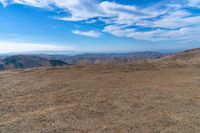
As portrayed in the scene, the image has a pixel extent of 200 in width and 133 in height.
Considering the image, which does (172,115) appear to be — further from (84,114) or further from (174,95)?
(84,114)

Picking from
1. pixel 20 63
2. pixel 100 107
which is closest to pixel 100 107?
pixel 100 107

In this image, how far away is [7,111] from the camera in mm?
5875

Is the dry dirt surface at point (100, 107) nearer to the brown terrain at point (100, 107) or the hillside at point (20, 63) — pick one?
the brown terrain at point (100, 107)

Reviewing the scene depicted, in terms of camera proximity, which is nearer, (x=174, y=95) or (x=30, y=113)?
(x=30, y=113)

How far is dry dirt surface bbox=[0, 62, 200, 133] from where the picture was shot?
4.75 m

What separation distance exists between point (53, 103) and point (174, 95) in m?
4.98

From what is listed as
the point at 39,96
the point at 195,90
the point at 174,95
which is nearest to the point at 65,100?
the point at 39,96

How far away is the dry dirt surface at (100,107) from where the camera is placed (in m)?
4.75

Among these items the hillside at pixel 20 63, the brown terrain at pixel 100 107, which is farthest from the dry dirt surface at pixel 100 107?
the hillside at pixel 20 63

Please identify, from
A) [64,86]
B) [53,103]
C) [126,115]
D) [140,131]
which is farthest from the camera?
[64,86]

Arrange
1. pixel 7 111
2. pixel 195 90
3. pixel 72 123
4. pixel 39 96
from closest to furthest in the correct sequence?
pixel 72 123 < pixel 7 111 < pixel 39 96 < pixel 195 90

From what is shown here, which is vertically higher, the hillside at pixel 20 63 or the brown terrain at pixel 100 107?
the brown terrain at pixel 100 107

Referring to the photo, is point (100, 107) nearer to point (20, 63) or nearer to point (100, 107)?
point (100, 107)

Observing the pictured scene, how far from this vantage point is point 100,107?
615 centimetres
